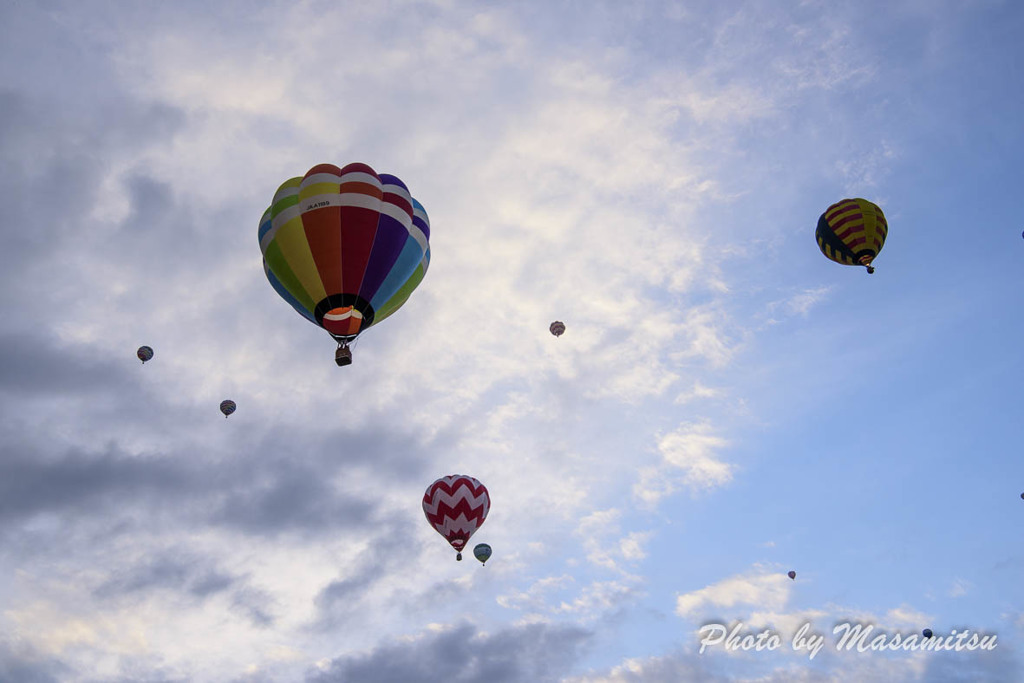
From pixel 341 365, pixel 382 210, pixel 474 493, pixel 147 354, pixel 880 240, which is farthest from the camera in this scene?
pixel 147 354

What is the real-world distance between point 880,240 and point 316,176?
25.4 metres

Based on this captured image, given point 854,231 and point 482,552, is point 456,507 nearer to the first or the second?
point 482,552

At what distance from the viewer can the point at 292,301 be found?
26375 mm

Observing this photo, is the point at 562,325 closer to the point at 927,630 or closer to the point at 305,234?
the point at 305,234

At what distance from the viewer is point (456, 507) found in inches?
1484

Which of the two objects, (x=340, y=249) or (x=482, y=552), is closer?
(x=340, y=249)

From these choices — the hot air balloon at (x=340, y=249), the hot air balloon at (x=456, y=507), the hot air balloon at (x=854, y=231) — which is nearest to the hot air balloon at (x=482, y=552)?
the hot air balloon at (x=456, y=507)

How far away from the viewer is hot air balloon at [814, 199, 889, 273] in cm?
3559

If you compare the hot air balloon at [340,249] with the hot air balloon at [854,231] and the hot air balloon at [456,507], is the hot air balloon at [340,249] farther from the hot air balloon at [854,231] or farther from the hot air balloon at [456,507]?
the hot air balloon at [854,231]

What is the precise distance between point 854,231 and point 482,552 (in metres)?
23.6

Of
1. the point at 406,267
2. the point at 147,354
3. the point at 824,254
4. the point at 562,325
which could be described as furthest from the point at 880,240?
the point at 147,354

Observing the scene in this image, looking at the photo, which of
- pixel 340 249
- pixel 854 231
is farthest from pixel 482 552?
pixel 854 231

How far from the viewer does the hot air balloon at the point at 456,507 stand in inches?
1475

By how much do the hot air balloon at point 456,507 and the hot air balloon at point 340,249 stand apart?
13842 mm
